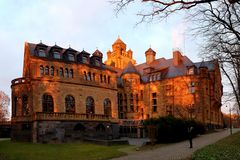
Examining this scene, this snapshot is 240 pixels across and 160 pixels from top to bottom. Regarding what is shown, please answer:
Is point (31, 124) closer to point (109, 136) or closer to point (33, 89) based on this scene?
point (33, 89)

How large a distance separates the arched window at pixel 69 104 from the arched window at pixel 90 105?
2494 millimetres

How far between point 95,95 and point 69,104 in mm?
4688

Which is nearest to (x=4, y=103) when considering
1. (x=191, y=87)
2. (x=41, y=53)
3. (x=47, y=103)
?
(x=41, y=53)

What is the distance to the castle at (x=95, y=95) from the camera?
38.8m

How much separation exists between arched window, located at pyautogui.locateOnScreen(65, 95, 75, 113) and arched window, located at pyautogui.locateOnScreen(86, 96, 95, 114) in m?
2.49

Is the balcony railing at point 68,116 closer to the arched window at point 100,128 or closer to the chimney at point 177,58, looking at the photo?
the arched window at point 100,128

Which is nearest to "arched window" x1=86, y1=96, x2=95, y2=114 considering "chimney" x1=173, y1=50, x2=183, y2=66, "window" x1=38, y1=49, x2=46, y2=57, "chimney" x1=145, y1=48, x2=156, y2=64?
"window" x1=38, y1=49, x2=46, y2=57

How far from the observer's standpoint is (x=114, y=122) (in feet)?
152

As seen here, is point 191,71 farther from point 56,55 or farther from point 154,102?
point 56,55

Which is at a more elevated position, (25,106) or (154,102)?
(154,102)

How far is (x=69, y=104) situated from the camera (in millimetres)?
41906

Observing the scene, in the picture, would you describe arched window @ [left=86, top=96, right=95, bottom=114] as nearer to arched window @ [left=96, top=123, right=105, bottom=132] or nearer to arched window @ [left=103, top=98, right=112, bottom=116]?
arched window @ [left=96, top=123, right=105, bottom=132]

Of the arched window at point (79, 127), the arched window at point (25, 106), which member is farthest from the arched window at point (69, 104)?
the arched window at point (25, 106)

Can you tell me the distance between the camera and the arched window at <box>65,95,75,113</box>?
136 ft
